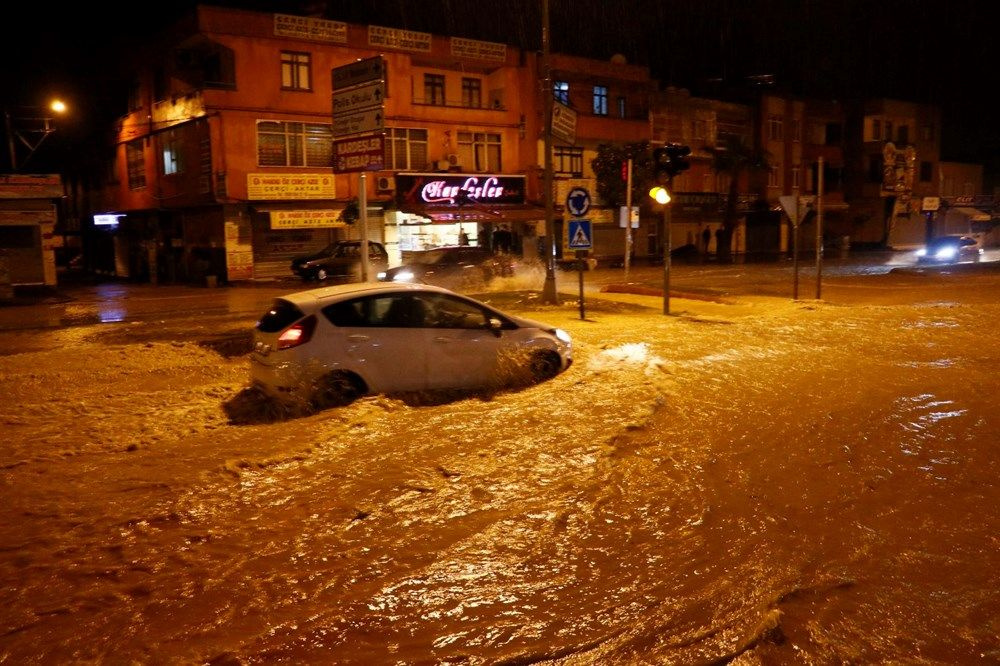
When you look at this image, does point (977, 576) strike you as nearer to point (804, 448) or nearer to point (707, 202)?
point (804, 448)

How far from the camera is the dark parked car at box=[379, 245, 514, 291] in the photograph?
23906mm

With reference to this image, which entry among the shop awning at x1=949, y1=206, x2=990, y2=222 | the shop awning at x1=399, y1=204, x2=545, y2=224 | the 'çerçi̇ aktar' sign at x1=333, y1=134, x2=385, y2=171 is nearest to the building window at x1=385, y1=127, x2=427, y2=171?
the shop awning at x1=399, y1=204, x2=545, y2=224

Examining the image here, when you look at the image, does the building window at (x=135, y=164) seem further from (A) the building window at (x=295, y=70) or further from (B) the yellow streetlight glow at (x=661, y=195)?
(B) the yellow streetlight glow at (x=661, y=195)

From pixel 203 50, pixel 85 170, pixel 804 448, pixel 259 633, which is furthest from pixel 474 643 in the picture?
pixel 85 170

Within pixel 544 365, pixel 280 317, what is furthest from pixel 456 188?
pixel 280 317

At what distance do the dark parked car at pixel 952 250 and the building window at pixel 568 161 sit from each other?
54.4 ft

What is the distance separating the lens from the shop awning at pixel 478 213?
112 feet

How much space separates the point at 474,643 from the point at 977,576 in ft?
9.55

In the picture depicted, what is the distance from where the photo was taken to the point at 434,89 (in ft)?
118

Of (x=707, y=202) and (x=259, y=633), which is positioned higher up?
(x=707, y=202)

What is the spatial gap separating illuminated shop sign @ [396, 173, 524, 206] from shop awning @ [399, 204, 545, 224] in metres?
0.34

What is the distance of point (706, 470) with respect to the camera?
680 centimetres

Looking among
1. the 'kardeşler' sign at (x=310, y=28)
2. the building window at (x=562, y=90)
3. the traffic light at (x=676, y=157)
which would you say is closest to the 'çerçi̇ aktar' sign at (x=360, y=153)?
the traffic light at (x=676, y=157)

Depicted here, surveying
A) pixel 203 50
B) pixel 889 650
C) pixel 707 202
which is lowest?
pixel 889 650
